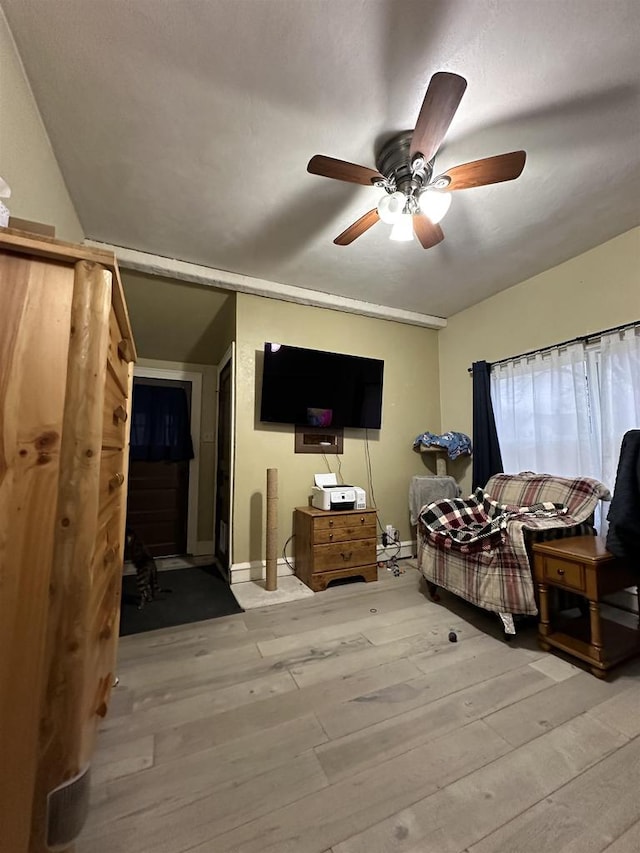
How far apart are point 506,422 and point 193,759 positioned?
312cm

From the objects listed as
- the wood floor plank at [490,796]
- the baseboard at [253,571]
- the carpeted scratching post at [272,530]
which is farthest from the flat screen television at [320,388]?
the wood floor plank at [490,796]

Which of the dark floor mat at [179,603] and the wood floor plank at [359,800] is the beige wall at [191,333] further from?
the wood floor plank at [359,800]

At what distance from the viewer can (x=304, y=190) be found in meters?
1.86

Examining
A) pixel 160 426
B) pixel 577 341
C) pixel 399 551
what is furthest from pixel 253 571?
pixel 577 341

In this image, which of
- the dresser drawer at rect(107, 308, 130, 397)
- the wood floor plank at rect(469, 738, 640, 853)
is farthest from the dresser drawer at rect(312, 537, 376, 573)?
the dresser drawer at rect(107, 308, 130, 397)

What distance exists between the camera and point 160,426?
12.5ft

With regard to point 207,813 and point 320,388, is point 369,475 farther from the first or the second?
point 207,813

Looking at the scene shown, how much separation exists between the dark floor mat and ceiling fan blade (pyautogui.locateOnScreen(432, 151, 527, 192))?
2827mm

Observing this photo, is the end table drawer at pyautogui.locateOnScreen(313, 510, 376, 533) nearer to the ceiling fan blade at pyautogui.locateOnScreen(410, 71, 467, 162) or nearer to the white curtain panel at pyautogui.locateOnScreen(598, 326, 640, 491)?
the white curtain panel at pyautogui.locateOnScreen(598, 326, 640, 491)

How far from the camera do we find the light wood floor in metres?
0.92

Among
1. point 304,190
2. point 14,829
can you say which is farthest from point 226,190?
point 14,829

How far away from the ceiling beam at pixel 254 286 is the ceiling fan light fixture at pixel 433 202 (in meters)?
1.57

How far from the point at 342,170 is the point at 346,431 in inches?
87.1

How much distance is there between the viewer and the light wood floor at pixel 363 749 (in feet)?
3.01
